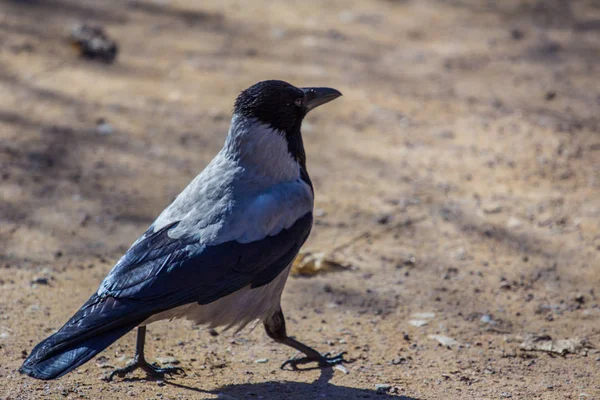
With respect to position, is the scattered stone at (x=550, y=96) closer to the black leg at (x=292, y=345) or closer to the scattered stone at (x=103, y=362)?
the black leg at (x=292, y=345)

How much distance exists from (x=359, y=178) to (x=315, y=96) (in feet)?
6.22

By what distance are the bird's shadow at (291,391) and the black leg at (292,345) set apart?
0.70ft

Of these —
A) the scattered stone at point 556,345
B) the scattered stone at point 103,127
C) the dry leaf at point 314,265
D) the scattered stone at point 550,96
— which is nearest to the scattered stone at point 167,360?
the dry leaf at point 314,265

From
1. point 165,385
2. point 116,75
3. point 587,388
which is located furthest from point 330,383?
point 116,75

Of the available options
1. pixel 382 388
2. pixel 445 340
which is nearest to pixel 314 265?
pixel 445 340

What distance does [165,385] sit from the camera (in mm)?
4277

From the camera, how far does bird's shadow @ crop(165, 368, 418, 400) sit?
4184mm

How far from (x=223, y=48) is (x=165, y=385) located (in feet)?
16.0

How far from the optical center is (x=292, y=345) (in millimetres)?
4578

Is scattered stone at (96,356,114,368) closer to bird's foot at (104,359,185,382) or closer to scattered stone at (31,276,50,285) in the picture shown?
bird's foot at (104,359,185,382)

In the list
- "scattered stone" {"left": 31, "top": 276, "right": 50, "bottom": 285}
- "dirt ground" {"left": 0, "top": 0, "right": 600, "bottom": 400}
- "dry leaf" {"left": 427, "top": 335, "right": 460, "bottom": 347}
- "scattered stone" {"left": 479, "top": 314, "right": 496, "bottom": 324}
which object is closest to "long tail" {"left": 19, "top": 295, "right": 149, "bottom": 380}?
"dirt ground" {"left": 0, "top": 0, "right": 600, "bottom": 400}

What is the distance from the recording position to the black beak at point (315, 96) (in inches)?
185

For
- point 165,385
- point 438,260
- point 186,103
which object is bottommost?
point 165,385

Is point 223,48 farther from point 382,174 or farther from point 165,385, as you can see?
point 165,385
